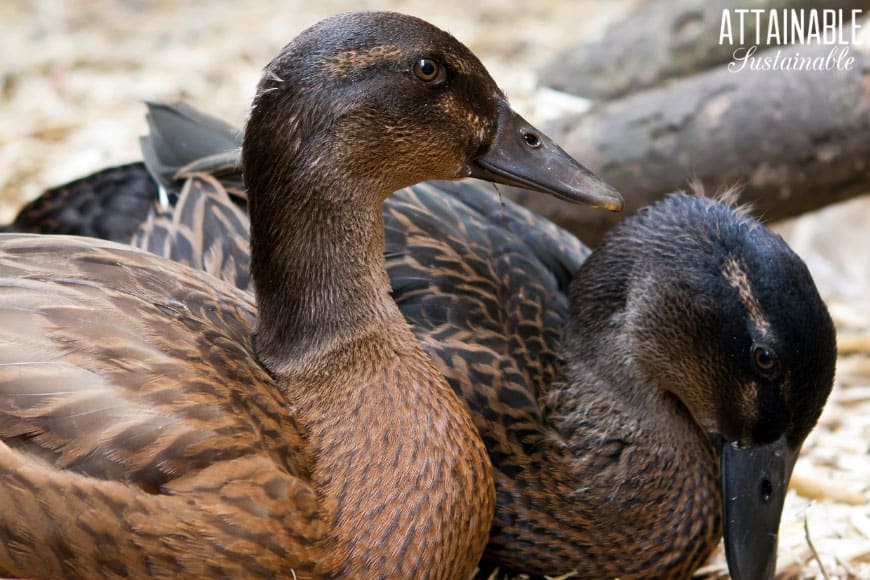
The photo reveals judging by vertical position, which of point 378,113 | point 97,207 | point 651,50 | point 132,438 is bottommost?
point 132,438

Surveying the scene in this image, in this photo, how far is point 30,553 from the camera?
2.38 m

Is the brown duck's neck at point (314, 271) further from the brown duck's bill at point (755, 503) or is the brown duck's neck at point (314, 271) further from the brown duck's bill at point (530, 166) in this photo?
the brown duck's bill at point (755, 503)

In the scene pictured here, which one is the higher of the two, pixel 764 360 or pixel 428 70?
pixel 428 70

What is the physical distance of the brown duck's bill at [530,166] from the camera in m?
2.84

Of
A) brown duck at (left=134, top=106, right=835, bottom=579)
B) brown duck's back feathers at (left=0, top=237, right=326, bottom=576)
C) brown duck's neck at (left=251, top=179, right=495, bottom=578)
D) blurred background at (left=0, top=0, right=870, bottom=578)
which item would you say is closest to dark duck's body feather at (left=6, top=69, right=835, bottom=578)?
brown duck at (left=134, top=106, right=835, bottom=579)

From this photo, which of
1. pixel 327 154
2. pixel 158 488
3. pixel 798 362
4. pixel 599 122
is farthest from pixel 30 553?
pixel 599 122

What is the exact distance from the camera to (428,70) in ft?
8.89

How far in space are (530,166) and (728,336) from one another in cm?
60

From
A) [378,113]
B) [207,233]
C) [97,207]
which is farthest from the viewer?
[97,207]

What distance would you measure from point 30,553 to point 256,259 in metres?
0.81

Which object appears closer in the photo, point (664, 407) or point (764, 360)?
point (764, 360)

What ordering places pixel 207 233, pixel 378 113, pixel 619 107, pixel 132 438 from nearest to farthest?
pixel 132 438 → pixel 378 113 → pixel 207 233 → pixel 619 107

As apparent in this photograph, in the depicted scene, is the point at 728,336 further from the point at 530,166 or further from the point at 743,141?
the point at 743,141

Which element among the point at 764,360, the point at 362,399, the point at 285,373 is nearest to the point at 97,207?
the point at 285,373
